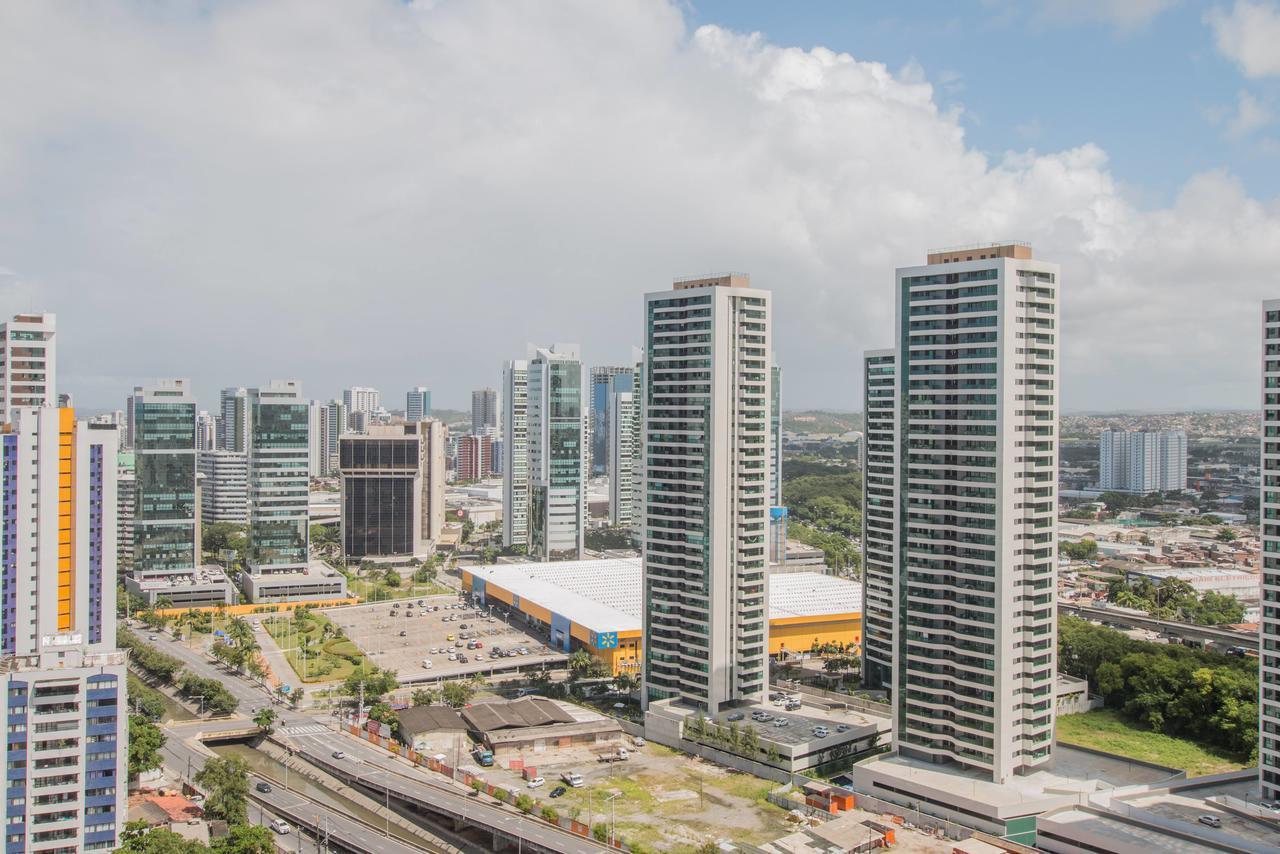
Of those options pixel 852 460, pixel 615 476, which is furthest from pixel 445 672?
pixel 852 460

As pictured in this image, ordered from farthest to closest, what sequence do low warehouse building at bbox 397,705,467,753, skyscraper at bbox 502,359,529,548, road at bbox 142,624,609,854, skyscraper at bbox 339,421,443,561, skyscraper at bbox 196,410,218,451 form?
1. skyscraper at bbox 196,410,218,451
2. skyscraper at bbox 502,359,529,548
3. skyscraper at bbox 339,421,443,561
4. low warehouse building at bbox 397,705,467,753
5. road at bbox 142,624,609,854

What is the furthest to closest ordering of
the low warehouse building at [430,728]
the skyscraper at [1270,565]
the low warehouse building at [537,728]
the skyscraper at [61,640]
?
the low warehouse building at [430,728], the low warehouse building at [537,728], the skyscraper at [1270,565], the skyscraper at [61,640]

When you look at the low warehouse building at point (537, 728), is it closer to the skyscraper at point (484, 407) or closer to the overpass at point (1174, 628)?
the overpass at point (1174, 628)

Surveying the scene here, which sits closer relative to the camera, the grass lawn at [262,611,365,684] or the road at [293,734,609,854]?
the road at [293,734,609,854]

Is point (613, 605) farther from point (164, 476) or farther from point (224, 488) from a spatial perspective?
point (224, 488)

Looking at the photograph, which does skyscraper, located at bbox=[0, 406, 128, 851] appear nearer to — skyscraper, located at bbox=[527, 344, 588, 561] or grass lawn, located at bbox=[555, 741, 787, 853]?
grass lawn, located at bbox=[555, 741, 787, 853]

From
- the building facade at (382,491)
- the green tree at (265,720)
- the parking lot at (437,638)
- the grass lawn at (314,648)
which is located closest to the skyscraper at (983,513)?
the green tree at (265,720)

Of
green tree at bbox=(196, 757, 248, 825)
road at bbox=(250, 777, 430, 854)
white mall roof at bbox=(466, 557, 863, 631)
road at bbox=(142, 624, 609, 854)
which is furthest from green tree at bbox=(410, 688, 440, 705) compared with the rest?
green tree at bbox=(196, 757, 248, 825)
